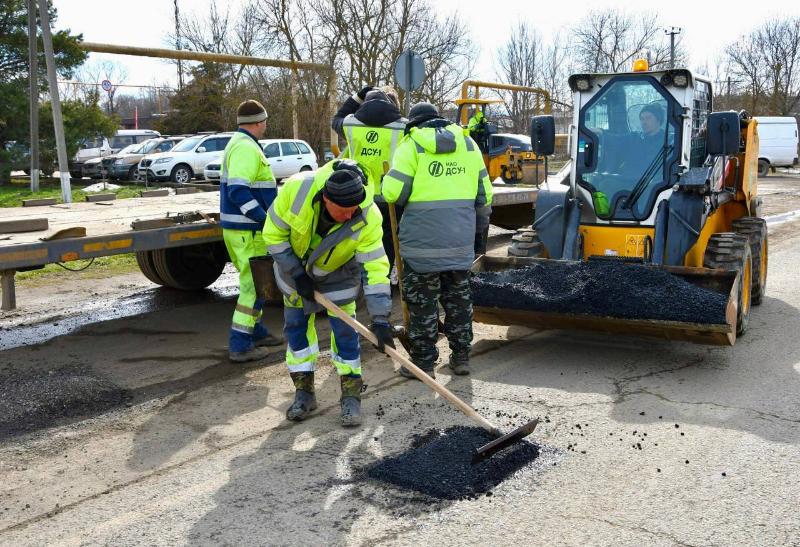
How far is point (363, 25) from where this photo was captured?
77.9ft

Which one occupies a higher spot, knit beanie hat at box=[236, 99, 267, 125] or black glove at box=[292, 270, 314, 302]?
knit beanie hat at box=[236, 99, 267, 125]

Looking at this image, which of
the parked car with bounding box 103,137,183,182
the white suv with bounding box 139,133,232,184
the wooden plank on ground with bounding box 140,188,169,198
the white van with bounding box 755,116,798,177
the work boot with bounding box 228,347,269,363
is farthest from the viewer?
the white van with bounding box 755,116,798,177

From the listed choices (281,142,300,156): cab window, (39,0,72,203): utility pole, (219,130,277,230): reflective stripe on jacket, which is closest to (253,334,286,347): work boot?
(219,130,277,230): reflective stripe on jacket

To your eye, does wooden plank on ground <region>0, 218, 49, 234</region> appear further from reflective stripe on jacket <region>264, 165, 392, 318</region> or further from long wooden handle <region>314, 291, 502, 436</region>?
long wooden handle <region>314, 291, 502, 436</region>

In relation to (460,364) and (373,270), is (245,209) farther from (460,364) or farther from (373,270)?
(460,364)

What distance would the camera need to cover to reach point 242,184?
20.6ft

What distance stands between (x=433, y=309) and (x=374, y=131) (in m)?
1.81

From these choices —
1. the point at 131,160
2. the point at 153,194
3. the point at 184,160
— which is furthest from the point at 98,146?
the point at 153,194

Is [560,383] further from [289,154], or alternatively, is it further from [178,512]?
[289,154]

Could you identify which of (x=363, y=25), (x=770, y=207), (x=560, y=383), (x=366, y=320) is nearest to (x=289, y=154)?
(x=363, y=25)

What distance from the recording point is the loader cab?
7012mm

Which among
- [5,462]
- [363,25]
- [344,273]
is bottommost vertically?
[5,462]

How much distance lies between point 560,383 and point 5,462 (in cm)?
362

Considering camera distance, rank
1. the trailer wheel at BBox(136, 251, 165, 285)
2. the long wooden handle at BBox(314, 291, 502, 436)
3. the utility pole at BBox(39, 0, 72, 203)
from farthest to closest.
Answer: the utility pole at BBox(39, 0, 72, 203) → the trailer wheel at BBox(136, 251, 165, 285) → the long wooden handle at BBox(314, 291, 502, 436)
